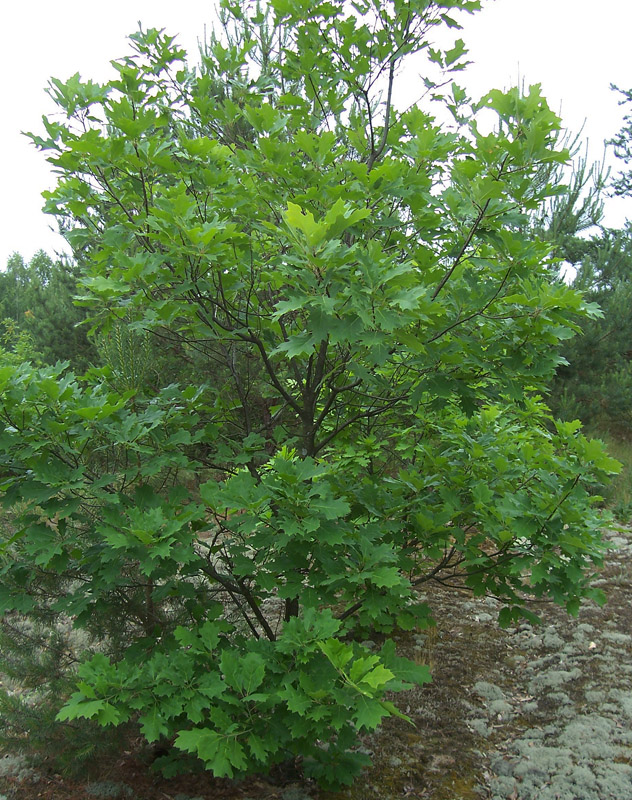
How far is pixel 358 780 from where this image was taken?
9.53ft

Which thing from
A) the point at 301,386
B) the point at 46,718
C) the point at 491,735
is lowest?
the point at 491,735

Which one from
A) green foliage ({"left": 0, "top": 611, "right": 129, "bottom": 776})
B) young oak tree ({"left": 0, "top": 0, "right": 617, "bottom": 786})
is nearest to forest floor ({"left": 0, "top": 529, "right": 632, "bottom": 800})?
green foliage ({"left": 0, "top": 611, "right": 129, "bottom": 776})

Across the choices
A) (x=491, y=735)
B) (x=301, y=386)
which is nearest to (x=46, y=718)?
(x=301, y=386)

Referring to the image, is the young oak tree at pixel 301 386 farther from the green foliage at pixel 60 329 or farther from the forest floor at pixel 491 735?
the green foliage at pixel 60 329

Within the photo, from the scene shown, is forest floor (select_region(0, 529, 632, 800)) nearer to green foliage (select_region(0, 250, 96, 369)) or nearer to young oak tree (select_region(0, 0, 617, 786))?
young oak tree (select_region(0, 0, 617, 786))

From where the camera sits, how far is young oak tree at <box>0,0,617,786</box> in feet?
6.59

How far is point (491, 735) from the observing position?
133 inches

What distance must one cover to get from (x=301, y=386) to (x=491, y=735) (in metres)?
2.20

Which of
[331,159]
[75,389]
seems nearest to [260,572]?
[75,389]

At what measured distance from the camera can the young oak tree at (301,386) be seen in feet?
6.59

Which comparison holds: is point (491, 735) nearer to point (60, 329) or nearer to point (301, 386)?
point (301, 386)

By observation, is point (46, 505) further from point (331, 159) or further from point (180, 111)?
point (180, 111)

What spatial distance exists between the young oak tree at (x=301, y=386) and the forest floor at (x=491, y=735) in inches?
14.9

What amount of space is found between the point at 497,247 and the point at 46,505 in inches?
71.7
